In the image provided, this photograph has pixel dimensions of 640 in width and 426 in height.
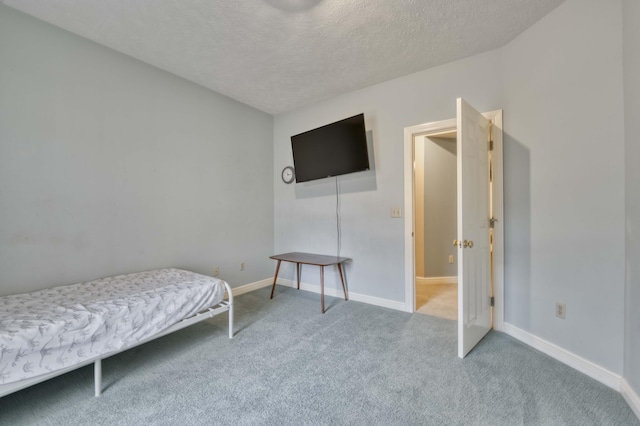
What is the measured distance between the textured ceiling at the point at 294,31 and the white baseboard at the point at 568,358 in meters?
2.53

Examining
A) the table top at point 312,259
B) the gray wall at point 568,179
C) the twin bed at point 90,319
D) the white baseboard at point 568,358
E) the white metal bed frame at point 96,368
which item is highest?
the gray wall at point 568,179

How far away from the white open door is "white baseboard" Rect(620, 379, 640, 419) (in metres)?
0.81

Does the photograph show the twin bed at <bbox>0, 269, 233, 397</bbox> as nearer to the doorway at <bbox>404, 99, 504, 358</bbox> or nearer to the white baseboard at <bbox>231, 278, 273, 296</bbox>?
the white baseboard at <bbox>231, 278, 273, 296</bbox>

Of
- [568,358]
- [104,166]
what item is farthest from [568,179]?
[104,166]

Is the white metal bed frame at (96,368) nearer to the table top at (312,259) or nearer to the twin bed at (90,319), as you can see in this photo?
the twin bed at (90,319)

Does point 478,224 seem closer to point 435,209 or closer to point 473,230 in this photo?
point 473,230

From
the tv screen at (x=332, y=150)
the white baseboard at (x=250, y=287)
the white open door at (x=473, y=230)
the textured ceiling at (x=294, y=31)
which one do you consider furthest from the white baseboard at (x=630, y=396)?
the white baseboard at (x=250, y=287)

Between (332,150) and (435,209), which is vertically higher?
(332,150)

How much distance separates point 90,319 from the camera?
1.63 m

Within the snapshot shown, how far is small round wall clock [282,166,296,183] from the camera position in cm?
400

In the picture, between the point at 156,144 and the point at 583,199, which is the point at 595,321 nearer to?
the point at 583,199

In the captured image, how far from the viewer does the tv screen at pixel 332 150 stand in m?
3.04

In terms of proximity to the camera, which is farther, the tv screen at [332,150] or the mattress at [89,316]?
the tv screen at [332,150]

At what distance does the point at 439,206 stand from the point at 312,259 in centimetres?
239
